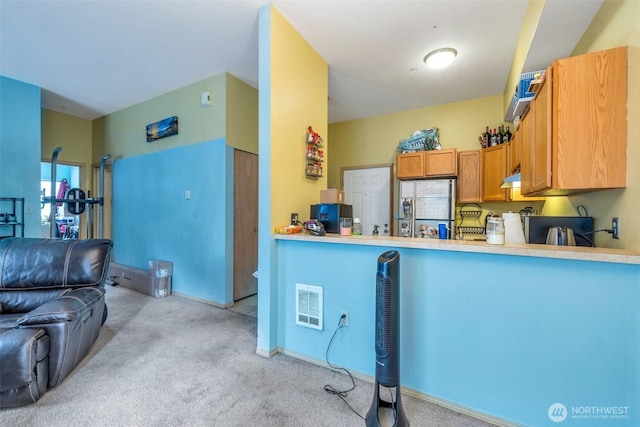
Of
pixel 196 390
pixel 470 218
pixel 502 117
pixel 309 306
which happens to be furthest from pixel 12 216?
pixel 502 117

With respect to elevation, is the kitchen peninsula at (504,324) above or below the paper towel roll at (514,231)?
below

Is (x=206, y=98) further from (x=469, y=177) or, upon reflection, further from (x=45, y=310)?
(x=469, y=177)

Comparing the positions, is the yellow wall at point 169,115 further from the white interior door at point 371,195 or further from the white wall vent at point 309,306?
the white interior door at point 371,195

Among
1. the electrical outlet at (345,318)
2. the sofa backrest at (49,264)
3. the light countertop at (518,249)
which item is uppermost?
the light countertop at (518,249)

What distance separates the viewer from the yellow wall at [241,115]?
3457 mm

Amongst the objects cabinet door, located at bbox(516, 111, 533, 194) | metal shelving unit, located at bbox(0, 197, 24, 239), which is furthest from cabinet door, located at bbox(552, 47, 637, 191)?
metal shelving unit, located at bbox(0, 197, 24, 239)

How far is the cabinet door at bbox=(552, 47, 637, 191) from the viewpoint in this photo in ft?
4.74

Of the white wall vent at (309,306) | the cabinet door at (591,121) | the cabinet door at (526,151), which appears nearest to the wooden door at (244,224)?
the white wall vent at (309,306)

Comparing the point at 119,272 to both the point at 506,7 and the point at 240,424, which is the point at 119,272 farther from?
the point at 506,7

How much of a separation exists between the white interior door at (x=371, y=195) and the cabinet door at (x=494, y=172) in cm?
146

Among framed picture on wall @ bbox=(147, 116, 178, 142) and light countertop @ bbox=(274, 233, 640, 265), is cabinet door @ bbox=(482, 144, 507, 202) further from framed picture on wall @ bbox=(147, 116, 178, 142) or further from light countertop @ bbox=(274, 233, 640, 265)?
framed picture on wall @ bbox=(147, 116, 178, 142)

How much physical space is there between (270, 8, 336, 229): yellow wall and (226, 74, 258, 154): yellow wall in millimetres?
1235

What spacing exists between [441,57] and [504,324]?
2.67 m

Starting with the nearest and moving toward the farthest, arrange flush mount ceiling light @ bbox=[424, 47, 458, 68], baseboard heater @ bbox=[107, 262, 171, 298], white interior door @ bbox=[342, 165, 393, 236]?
flush mount ceiling light @ bbox=[424, 47, 458, 68], baseboard heater @ bbox=[107, 262, 171, 298], white interior door @ bbox=[342, 165, 393, 236]
